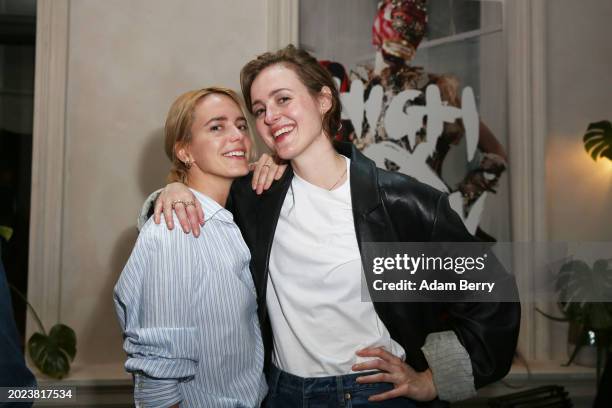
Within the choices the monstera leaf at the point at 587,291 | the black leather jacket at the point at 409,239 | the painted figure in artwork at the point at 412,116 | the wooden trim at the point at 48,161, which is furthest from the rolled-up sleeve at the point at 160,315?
the monstera leaf at the point at 587,291

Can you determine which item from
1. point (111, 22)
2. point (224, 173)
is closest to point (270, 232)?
point (224, 173)

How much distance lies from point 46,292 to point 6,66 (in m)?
1.09

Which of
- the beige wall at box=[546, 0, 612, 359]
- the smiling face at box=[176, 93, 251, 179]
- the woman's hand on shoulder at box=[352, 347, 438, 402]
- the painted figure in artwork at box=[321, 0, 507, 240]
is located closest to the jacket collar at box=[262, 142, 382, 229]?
the smiling face at box=[176, 93, 251, 179]

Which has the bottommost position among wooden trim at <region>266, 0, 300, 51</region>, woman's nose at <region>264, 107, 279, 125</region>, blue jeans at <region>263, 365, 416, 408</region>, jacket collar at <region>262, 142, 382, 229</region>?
blue jeans at <region>263, 365, 416, 408</region>

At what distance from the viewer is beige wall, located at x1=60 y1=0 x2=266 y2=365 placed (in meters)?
2.62

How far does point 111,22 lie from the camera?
2627 mm

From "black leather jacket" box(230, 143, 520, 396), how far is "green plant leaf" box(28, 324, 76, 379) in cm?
126

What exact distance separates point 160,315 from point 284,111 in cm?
62

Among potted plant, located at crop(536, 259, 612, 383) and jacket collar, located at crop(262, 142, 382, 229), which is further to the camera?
potted plant, located at crop(536, 259, 612, 383)

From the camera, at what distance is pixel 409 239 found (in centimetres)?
158

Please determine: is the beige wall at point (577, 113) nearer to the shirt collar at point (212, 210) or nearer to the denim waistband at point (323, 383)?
the denim waistband at point (323, 383)

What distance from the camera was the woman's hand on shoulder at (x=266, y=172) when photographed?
1645 mm

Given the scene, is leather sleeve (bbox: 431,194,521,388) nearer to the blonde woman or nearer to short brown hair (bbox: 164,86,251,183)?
the blonde woman

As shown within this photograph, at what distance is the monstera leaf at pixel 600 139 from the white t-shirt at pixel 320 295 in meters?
1.73
